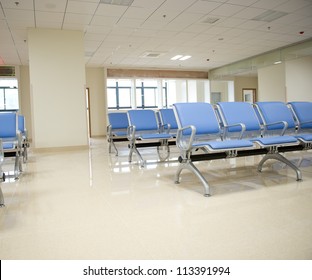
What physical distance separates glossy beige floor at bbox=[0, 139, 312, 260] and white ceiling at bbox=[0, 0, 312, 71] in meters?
4.04

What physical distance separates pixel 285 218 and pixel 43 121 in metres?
6.51

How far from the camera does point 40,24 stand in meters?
6.86

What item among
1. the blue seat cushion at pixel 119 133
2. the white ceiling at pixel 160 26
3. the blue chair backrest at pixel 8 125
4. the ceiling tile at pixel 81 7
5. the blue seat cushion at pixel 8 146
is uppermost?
the white ceiling at pixel 160 26

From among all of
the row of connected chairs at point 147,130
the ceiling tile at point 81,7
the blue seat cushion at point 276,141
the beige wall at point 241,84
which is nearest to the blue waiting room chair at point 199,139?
the blue seat cushion at point 276,141

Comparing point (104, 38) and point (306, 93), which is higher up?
point (104, 38)

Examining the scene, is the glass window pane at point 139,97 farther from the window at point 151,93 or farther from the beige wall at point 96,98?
the beige wall at point 96,98

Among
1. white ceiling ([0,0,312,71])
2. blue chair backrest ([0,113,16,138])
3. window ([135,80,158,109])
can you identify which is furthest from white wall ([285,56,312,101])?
blue chair backrest ([0,113,16,138])

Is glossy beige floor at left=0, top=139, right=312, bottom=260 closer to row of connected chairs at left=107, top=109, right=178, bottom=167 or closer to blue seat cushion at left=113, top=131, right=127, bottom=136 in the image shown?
row of connected chairs at left=107, top=109, right=178, bottom=167

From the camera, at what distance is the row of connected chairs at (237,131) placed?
9.57ft

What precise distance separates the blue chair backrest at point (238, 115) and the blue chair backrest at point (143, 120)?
1.87m

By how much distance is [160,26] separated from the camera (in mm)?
7348

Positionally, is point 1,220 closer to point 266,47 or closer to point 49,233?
point 49,233

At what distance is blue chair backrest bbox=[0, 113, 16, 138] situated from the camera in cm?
414
